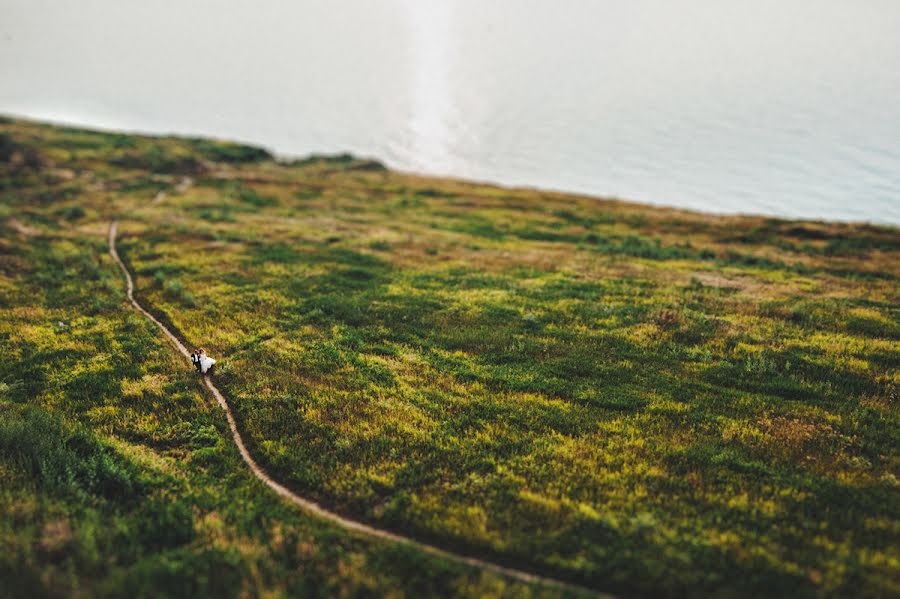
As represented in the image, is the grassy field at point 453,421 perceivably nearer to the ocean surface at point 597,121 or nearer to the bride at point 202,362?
the bride at point 202,362

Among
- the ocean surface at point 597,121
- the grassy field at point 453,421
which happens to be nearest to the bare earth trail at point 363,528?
the grassy field at point 453,421

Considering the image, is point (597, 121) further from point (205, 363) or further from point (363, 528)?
point (363, 528)

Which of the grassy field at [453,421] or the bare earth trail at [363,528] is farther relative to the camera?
the grassy field at [453,421]

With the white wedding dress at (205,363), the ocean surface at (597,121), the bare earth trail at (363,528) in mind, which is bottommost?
the bare earth trail at (363,528)

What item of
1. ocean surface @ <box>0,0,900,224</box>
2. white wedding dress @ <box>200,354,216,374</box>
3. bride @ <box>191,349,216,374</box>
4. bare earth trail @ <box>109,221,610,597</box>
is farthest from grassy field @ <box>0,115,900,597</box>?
ocean surface @ <box>0,0,900,224</box>

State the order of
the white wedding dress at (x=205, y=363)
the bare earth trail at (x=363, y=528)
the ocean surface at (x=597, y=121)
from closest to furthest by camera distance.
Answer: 1. the bare earth trail at (x=363, y=528)
2. the white wedding dress at (x=205, y=363)
3. the ocean surface at (x=597, y=121)

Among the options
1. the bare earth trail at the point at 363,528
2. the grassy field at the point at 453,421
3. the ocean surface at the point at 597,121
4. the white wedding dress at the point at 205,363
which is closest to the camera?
the bare earth trail at the point at 363,528

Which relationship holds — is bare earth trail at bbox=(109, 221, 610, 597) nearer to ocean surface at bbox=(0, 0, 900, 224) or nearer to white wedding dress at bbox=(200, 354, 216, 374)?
white wedding dress at bbox=(200, 354, 216, 374)

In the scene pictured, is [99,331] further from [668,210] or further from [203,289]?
[668,210]

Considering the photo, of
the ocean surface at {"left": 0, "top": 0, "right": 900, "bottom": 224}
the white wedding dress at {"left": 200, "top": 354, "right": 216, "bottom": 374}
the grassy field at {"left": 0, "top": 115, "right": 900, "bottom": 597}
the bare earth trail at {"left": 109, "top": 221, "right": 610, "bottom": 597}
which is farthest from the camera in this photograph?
the ocean surface at {"left": 0, "top": 0, "right": 900, "bottom": 224}
